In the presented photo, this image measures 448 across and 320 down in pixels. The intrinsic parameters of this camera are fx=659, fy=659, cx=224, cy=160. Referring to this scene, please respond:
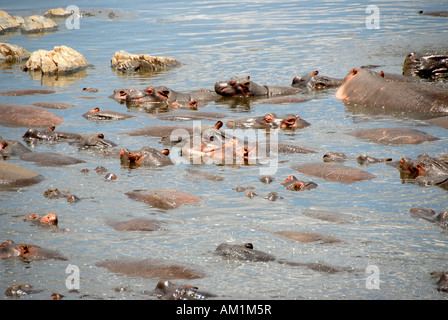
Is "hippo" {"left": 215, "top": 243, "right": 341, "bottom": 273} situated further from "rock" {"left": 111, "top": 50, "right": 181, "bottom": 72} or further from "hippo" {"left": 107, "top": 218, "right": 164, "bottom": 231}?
"rock" {"left": 111, "top": 50, "right": 181, "bottom": 72}

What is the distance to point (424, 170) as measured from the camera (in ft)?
29.1

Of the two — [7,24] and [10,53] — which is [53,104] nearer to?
[10,53]

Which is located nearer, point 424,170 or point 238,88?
point 424,170

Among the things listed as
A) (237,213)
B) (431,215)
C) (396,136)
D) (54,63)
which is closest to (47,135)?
(237,213)

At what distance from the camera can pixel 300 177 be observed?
908 cm

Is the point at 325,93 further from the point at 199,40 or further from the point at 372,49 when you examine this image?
the point at 199,40

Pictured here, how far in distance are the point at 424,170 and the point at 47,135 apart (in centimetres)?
636

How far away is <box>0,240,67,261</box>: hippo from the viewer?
21.5ft

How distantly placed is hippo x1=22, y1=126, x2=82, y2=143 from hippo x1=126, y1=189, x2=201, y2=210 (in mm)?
3517

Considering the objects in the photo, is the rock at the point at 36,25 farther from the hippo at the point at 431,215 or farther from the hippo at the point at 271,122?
the hippo at the point at 431,215

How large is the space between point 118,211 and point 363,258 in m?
3.04
